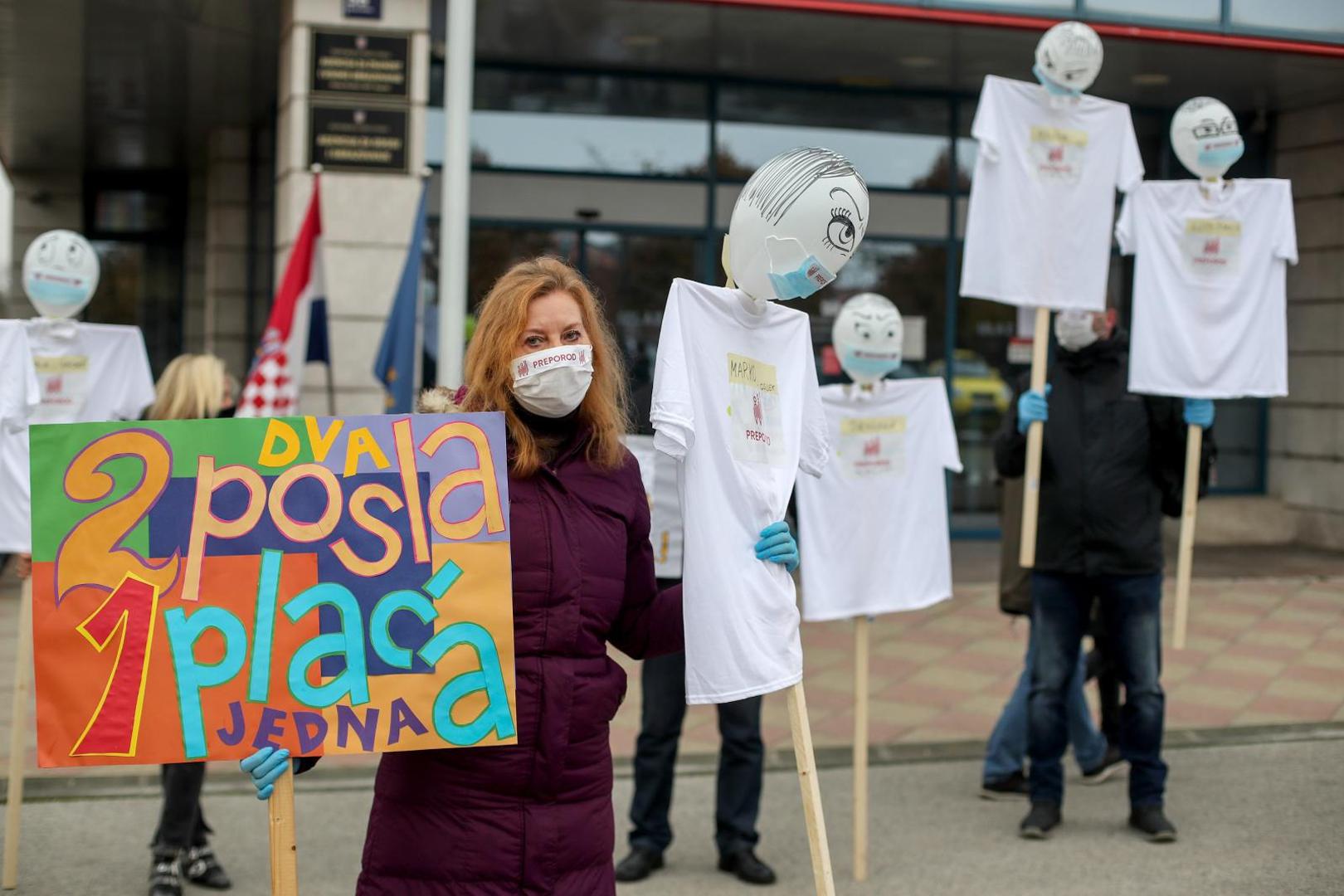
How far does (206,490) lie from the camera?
293cm

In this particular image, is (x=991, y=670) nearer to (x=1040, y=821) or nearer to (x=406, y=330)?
(x=1040, y=821)

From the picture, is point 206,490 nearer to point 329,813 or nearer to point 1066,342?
point 329,813

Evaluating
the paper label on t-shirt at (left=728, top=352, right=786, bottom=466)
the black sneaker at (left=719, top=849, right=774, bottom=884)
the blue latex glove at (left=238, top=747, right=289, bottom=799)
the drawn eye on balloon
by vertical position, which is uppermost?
the drawn eye on balloon

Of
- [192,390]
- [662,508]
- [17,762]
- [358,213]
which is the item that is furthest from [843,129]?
[17,762]

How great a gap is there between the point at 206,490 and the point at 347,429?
1.00 ft

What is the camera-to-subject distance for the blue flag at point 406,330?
28.8 feet

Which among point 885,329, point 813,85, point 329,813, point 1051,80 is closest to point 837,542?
point 885,329

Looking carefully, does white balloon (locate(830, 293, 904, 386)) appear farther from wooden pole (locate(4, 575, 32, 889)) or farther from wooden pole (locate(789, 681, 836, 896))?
wooden pole (locate(4, 575, 32, 889))

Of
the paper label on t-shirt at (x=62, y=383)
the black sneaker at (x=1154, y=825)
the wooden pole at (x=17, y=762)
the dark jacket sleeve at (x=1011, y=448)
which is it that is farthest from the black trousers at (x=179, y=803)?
the black sneaker at (x=1154, y=825)

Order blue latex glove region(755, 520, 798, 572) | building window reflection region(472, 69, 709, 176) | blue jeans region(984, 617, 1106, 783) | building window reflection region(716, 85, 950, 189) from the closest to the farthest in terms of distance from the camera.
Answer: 1. blue latex glove region(755, 520, 798, 572)
2. blue jeans region(984, 617, 1106, 783)
3. building window reflection region(472, 69, 709, 176)
4. building window reflection region(716, 85, 950, 189)

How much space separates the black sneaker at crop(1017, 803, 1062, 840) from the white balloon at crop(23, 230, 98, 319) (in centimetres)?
438

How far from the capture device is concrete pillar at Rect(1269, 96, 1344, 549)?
13508mm

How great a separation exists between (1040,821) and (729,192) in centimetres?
833

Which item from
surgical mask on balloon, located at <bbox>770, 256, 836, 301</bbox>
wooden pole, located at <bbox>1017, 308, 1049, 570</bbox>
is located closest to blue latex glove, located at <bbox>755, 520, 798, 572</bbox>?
surgical mask on balloon, located at <bbox>770, 256, 836, 301</bbox>
